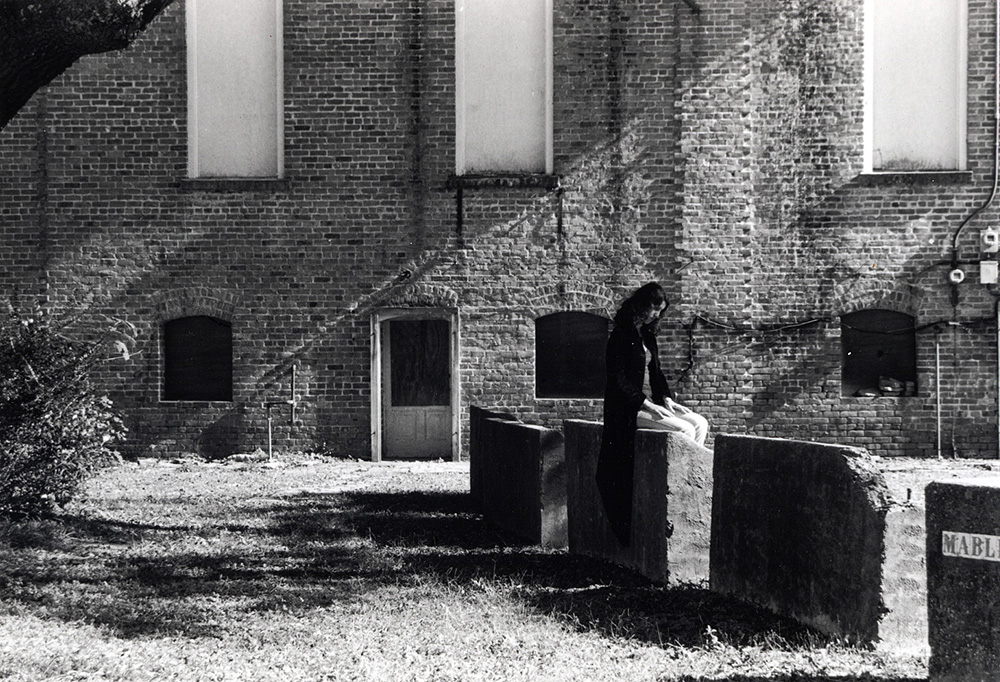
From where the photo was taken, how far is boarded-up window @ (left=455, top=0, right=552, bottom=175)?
1689 cm

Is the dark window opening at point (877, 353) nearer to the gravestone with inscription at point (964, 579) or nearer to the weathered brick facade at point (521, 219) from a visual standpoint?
the weathered brick facade at point (521, 219)

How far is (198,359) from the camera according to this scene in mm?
16953

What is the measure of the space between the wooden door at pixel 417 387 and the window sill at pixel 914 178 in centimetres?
625

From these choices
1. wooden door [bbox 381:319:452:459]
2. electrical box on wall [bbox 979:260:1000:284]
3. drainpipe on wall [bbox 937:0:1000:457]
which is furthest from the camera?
wooden door [bbox 381:319:452:459]

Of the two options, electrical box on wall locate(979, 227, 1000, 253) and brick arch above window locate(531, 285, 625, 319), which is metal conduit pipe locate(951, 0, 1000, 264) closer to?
electrical box on wall locate(979, 227, 1000, 253)

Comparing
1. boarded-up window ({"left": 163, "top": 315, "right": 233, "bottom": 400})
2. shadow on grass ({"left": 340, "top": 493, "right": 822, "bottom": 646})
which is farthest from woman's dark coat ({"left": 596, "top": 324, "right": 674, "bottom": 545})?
boarded-up window ({"left": 163, "top": 315, "right": 233, "bottom": 400})

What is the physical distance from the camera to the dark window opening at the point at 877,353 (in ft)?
54.7

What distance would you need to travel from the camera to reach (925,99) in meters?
16.8

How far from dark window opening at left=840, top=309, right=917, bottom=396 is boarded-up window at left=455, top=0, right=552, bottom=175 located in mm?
4857

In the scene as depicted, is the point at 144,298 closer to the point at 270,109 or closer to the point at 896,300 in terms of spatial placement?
the point at 270,109

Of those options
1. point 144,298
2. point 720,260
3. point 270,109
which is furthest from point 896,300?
point 144,298

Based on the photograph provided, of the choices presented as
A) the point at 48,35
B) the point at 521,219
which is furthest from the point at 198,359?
the point at 48,35

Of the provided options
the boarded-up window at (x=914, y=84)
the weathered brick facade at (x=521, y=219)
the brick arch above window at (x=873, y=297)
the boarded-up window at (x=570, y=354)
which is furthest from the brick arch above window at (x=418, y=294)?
the boarded-up window at (x=914, y=84)

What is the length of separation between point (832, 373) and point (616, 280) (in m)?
3.25
